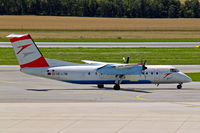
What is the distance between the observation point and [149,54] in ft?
→ 243

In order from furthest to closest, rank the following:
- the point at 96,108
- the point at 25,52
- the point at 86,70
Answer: the point at 86,70 → the point at 25,52 → the point at 96,108

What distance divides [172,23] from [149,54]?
81040mm

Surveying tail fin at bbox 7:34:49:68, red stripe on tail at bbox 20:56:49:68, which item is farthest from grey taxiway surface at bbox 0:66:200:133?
tail fin at bbox 7:34:49:68

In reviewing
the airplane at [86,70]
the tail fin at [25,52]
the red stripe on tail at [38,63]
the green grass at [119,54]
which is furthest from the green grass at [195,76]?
the tail fin at [25,52]

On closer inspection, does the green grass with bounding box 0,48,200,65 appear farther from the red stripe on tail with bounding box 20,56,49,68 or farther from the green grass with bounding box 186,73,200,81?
the red stripe on tail with bounding box 20,56,49,68

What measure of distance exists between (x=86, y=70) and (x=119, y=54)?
35075 millimetres

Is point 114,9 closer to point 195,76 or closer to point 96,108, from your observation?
point 195,76

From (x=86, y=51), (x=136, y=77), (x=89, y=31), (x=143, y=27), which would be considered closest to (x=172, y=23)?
(x=143, y=27)

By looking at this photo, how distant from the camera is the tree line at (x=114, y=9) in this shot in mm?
166875

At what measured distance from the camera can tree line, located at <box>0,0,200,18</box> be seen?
16688 centimetres

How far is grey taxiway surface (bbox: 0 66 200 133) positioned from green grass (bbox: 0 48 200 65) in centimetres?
2230

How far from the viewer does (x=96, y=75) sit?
39.9m

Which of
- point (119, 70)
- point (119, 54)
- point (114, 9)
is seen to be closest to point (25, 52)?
Result: point (119, 70)

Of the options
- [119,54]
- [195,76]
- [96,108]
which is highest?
[96,108]
